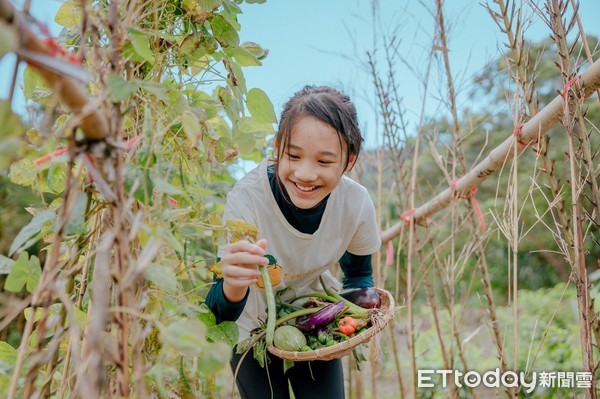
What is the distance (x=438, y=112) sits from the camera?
1.82 meters

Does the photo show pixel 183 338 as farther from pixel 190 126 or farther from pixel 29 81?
pixel 29 81

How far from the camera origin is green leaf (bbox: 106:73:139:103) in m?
0.50

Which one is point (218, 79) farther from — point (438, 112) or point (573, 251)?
point (438, 112)

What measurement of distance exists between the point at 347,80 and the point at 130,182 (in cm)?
205

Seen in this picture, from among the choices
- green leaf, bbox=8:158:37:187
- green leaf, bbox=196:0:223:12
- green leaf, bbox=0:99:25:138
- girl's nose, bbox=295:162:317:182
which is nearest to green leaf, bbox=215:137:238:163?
girl's nose, bbox=295:162:317:182

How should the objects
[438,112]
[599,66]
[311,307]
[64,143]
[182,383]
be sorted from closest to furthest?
[64,143], [182,383], [599,66], [311,307], [438,112]

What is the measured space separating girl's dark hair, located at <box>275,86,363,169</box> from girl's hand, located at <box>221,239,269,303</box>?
36 cm

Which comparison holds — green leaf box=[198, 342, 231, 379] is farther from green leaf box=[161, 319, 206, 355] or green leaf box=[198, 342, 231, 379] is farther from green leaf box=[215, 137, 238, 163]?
green leaf box=[215, 137, 238, 163]

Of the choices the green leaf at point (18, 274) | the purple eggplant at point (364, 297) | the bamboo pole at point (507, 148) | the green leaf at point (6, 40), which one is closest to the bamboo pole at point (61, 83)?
the green leaf at point (6, 40)

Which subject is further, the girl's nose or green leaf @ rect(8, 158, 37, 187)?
the girl's nose

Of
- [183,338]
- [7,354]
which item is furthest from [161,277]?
[7,354]

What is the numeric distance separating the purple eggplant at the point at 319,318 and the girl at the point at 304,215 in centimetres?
10

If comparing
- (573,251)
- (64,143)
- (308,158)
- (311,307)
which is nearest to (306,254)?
(311,307)

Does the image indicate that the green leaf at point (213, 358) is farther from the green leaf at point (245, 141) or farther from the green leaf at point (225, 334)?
the green leaf at point (245, 141)
